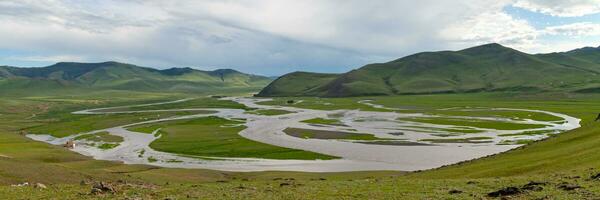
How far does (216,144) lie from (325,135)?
101 ft

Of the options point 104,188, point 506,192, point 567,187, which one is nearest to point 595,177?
point 567,187

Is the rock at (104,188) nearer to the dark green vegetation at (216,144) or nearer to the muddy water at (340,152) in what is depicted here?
the muddy water at (340,152)

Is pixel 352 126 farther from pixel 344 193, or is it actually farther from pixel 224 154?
pixel 344 193

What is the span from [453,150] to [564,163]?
55.1 metres

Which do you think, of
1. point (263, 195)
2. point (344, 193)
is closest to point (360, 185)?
point (344, 193)

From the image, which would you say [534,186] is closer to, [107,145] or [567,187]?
[567,187]

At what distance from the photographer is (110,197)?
30.5 m

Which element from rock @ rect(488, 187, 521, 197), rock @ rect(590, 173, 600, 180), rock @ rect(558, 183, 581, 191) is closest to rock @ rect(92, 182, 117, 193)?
rock @ rect(488, 187, 521, 197)

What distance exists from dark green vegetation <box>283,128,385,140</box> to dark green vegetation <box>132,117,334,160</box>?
16.2m

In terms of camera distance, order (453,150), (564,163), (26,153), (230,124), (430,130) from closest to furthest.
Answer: (564,163) < (26,153) < (453,150) < (430,130) < (230,124)

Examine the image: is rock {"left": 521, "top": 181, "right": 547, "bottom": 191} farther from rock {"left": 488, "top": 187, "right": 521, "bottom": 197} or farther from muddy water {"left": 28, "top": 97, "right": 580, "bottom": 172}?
muddy water {"left": 28, "top": 97, "right": 580, "bottom": 172}

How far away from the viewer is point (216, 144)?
109m

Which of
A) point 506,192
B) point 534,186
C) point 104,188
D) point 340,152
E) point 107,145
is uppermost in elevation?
point 534,186

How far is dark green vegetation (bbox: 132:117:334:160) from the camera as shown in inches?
3733
